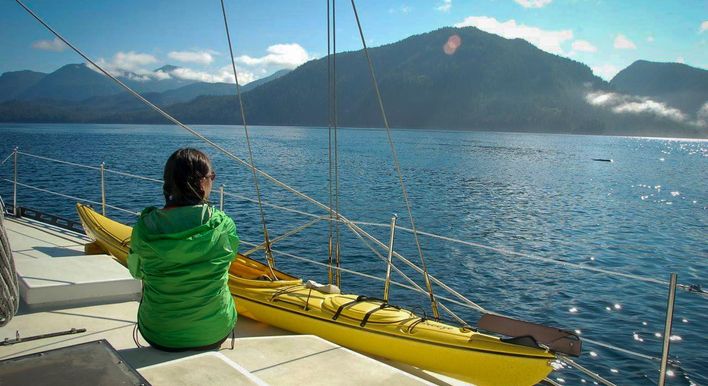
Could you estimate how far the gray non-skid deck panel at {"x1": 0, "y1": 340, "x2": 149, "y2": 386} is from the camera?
6.98 feet

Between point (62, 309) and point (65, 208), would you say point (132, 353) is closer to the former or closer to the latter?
point (62, 309)

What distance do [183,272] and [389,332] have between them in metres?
1.96

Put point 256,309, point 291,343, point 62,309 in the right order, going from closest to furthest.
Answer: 1. point 291,343
2. point 62,309
3. point 256,309

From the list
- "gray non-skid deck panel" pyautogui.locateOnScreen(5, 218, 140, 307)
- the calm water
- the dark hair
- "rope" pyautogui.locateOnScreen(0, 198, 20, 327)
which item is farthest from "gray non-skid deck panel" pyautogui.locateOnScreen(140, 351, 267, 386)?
the calm water

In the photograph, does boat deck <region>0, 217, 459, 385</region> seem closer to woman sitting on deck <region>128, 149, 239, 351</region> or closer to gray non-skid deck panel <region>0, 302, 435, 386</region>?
gray non-skid deck panel <region>0, 302, 435, 386</region>

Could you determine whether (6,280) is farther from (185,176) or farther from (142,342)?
(142,342)

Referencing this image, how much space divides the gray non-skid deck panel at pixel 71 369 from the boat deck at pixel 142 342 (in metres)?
0.31

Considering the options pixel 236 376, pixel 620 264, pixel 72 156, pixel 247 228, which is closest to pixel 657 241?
pixel 620 264

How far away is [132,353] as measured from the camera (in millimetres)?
3098

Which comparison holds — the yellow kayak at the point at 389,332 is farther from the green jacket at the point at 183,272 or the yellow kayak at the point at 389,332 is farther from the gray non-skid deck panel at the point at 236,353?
the green jacket at the point at 183,272

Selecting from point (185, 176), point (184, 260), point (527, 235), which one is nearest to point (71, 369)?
point (184, 260)

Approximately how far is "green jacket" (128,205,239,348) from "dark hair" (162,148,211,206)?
0.06 metres

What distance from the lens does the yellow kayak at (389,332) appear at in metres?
3.62

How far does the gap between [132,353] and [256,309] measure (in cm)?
153
